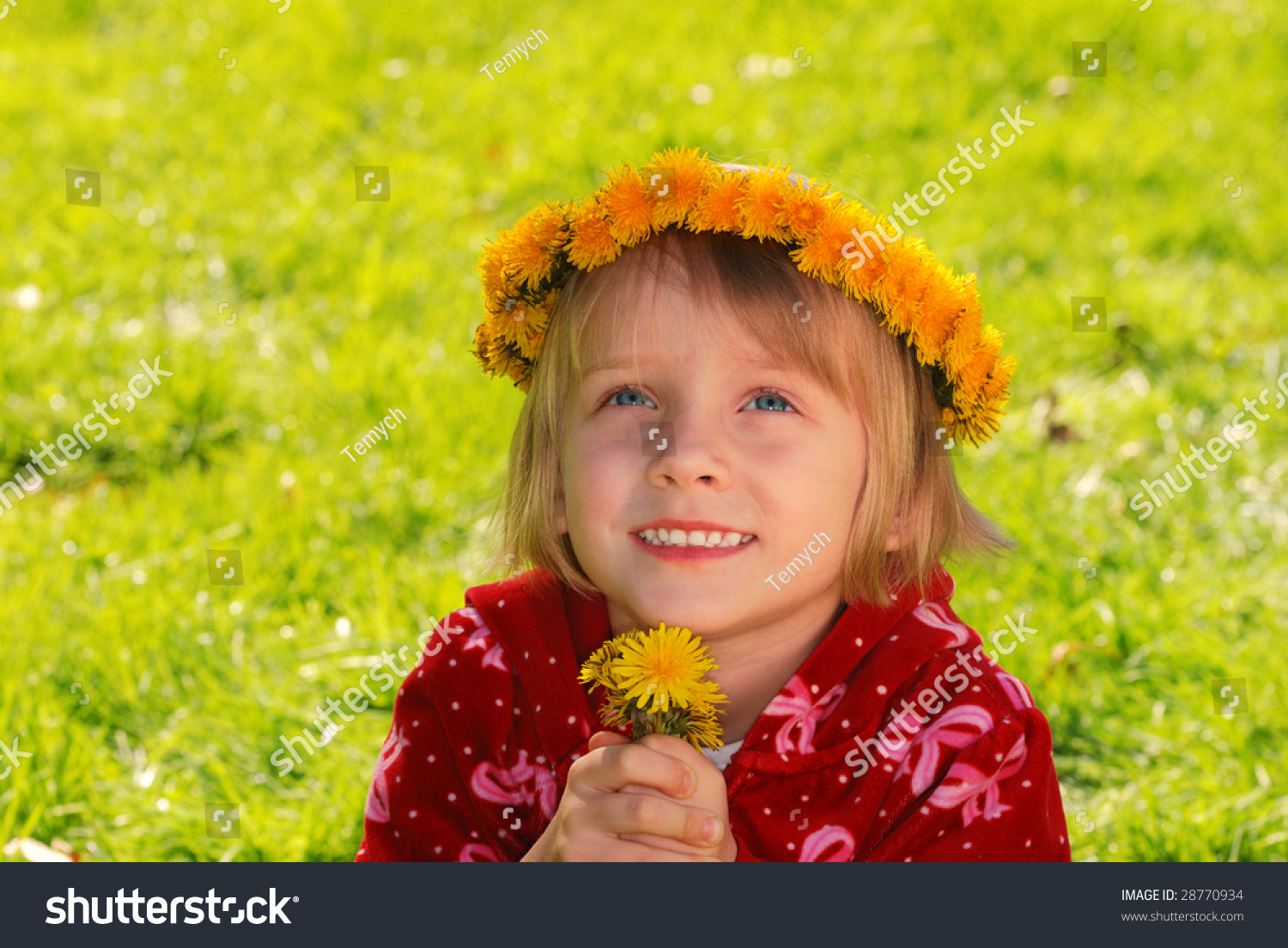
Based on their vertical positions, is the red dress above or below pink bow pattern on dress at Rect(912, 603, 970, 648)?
below

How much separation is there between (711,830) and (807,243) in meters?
0.89

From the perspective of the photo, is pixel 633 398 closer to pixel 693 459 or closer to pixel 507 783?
pixel 693 459

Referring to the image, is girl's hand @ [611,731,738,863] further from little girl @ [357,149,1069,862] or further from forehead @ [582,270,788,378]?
forehead @ [582,270,788,378]

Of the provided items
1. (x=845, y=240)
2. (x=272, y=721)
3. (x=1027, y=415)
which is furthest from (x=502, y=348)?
(x=1027, y=415)

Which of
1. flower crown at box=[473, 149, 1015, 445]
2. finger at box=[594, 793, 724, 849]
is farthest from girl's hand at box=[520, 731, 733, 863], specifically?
flower crown at box=[473, 149, 1015, 445]

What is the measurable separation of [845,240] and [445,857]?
47.2 inches

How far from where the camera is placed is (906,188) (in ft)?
15.8

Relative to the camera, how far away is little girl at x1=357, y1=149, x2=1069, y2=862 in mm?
1895

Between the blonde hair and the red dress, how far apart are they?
0.08 meters

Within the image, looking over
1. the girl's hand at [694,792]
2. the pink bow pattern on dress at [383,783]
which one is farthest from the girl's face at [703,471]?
the pink bow pattern on dress at [383,783]

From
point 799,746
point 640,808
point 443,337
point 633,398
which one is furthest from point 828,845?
point 443,337

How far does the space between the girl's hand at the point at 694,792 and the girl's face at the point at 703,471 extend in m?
0.22

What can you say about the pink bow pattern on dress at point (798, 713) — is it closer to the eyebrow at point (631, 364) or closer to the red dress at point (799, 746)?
the red dress at point (799, 746)

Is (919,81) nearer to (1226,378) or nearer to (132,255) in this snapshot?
(1226,378)
